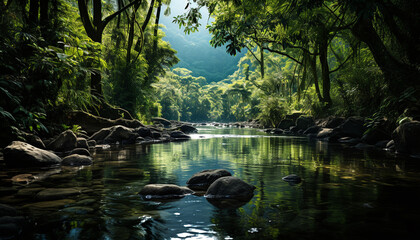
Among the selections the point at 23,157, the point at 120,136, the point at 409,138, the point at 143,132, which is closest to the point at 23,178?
the point at 23,157

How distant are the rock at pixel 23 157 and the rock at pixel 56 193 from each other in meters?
2.45

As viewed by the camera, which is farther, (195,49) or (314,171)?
(195,49)

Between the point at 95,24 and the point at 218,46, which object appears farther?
the point at 95,24

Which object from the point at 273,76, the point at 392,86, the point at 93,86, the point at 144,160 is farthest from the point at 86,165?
the point at 273,76

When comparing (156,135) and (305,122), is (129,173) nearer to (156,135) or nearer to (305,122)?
(156,135)

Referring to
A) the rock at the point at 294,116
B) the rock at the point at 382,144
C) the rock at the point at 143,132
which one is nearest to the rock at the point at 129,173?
the rock at the point at 143,132

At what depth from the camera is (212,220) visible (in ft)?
9.45

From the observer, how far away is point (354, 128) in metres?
12.5

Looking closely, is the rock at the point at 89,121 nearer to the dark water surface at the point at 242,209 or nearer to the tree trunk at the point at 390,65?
the dark water surface at the point at 242,209

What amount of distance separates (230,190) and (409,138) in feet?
21.8

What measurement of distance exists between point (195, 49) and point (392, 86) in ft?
508

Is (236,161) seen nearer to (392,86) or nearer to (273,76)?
(392,86)

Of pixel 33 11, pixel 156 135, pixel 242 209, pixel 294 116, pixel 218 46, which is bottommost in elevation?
pixel 242 209

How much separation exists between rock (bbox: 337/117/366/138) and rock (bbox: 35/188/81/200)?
11989 millimetres
